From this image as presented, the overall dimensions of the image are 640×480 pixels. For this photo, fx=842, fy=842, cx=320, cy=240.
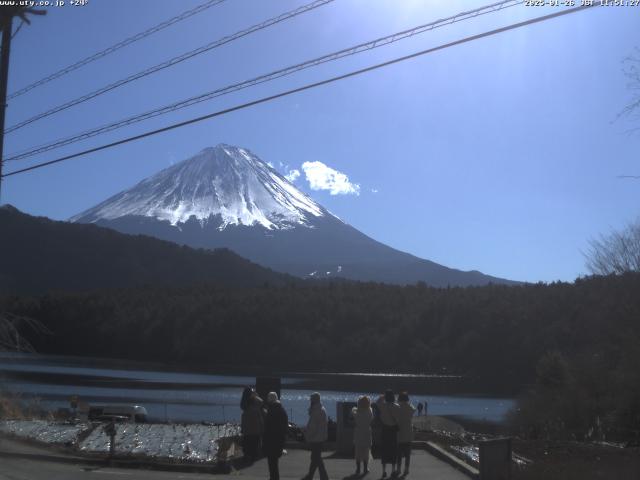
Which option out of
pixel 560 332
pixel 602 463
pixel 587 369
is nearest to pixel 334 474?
pixel 602 463

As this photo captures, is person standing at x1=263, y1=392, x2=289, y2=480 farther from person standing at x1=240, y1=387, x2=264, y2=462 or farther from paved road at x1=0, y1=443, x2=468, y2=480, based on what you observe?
person standing at x1=240, y1=387, x2=264, y2=462

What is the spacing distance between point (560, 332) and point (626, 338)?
51.9 m

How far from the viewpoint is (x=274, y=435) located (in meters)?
12.2

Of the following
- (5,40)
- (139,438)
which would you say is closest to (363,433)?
(139,438)

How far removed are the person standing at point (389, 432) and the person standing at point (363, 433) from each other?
27 cm

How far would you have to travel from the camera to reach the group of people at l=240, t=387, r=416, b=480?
40.3ft

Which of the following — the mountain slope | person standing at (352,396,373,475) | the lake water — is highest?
the mountain slope

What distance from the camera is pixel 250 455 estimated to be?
1430 centimetres

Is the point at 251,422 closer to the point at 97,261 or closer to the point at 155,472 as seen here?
the point at 155,472

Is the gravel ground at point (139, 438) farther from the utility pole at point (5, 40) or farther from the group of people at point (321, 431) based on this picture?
the utility pole at point (5, 40)

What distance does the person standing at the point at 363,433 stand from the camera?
13586mm

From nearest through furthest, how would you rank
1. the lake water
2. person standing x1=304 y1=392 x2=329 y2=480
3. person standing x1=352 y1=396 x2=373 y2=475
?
person standing x1=304 y1=392 x2=329 y2=480 → person standing x1=352 y1=396 x2=373 y2=475 → the lake water

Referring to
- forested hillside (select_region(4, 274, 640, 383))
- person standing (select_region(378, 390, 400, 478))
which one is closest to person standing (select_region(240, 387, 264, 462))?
person standing (select_region(378, 390, 400, 478))

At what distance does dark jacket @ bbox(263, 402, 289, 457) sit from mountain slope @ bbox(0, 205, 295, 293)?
136 metres
